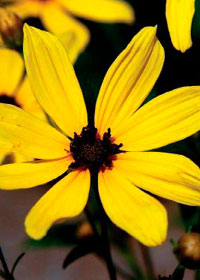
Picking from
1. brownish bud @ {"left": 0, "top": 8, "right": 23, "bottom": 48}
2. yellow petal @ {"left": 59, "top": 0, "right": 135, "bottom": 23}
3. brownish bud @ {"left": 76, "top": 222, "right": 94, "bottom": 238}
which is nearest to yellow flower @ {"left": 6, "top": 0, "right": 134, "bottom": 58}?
yellow petal @ {"left": 59, "top": 0, "right": 135, "bottom": 23}

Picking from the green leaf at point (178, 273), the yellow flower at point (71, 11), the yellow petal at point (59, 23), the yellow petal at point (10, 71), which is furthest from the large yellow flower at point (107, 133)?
the yellow flower at point (71, 11)

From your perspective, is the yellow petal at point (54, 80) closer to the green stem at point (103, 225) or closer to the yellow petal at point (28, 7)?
the green stem at point (103, 225)

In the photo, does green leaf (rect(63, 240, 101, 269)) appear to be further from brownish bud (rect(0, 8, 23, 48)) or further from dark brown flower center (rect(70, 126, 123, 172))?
brownish bud (rect(0, 8, 23, 48))

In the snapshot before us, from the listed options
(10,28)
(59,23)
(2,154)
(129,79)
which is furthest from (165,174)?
(59,23)

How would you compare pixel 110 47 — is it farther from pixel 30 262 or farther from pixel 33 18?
pixel 30 262

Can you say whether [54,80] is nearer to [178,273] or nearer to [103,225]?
[103,225]
